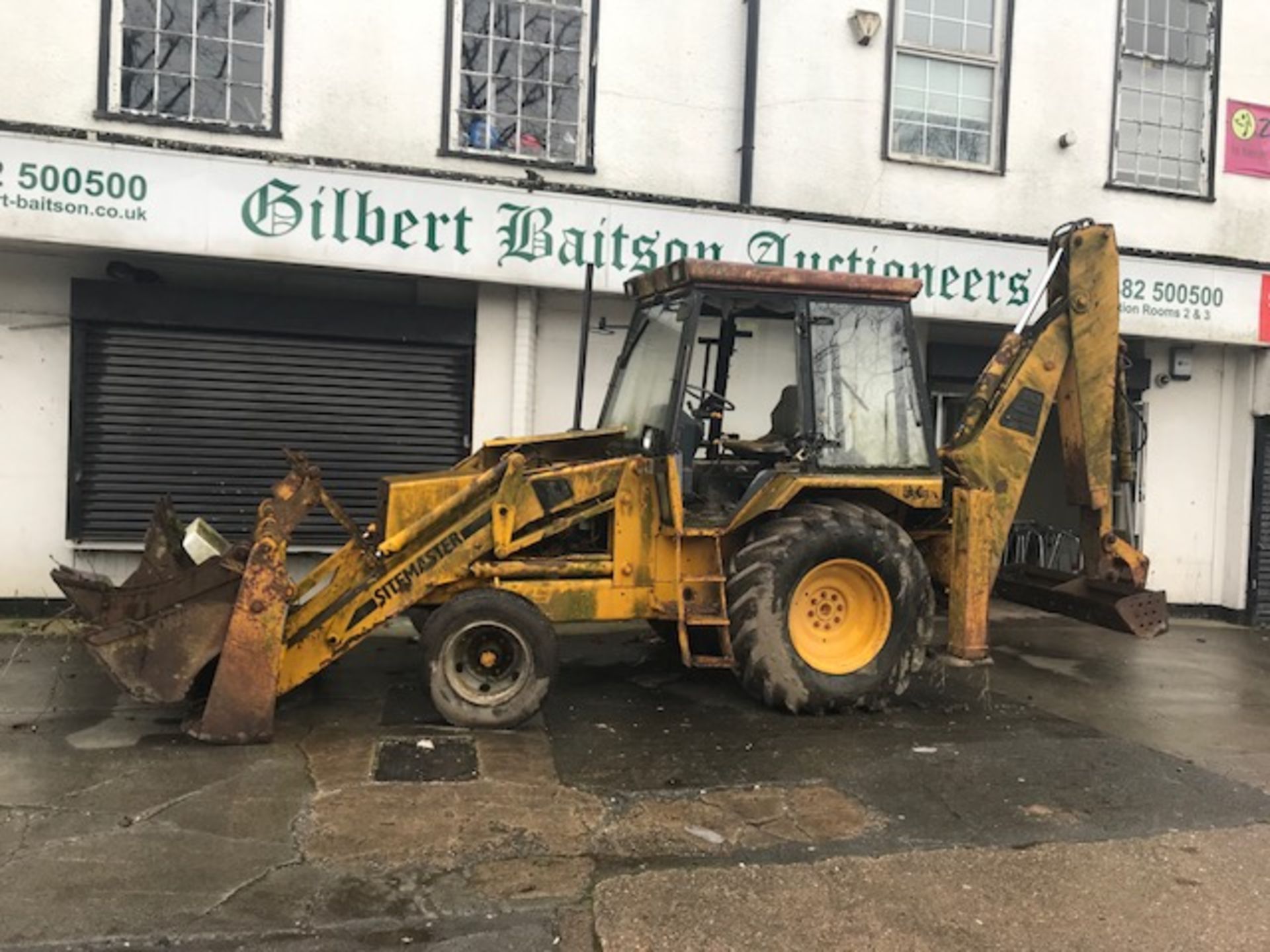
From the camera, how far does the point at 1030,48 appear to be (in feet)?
33.4

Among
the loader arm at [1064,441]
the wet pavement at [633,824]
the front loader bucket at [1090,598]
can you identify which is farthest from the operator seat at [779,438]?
the front loader bucket at [1090,598]

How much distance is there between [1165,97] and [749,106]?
481cm

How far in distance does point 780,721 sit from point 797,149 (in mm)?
5733

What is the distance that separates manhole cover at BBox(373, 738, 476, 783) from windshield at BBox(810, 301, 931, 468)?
2715mm

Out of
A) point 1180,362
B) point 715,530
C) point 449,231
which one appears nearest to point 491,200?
point 449,231

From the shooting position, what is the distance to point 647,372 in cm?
660

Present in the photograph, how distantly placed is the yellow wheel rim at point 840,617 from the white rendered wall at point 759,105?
4505 millimetres

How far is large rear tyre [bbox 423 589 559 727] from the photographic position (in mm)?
5590

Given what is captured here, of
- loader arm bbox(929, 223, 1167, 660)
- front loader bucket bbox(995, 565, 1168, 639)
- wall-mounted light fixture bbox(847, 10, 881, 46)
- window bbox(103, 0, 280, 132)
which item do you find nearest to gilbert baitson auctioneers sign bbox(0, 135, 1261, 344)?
window bbox(103, 0, 280, 132)

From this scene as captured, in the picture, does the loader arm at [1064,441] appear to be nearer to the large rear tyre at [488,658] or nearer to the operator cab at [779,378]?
the operator cab at [779,378]

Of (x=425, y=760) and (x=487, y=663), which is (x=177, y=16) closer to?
(x=487, y=663)

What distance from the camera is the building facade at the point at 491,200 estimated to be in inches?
317

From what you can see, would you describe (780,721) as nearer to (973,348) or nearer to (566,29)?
(973,348)

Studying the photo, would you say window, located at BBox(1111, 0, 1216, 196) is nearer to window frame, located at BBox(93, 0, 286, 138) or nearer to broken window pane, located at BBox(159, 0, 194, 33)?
→ window frame, located at BBox(93, 0, 286, 138)
